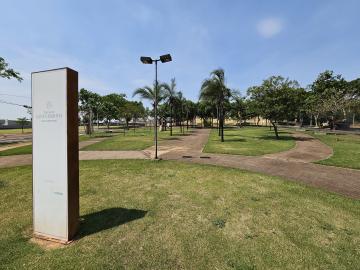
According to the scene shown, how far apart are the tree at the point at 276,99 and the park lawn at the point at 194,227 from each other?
659 inches

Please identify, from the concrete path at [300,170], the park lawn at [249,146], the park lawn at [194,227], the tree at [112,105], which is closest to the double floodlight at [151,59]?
the concrete path at [300,170]

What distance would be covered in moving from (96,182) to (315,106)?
132 feet

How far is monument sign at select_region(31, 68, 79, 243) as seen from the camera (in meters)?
4.23

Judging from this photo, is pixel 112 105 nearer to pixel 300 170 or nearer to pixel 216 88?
pixel 216 88

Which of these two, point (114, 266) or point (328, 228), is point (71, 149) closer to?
point (114, 266)

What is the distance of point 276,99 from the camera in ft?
74.7

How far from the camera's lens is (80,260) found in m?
3.58

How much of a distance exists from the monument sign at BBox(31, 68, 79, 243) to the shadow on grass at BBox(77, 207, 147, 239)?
271mm

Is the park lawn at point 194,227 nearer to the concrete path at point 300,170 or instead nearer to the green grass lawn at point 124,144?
the concrete path at point 300,170

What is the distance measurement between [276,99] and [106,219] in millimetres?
21844

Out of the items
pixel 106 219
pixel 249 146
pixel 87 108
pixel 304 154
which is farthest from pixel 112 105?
pixel 106 219

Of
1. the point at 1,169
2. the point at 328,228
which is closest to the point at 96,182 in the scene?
the point at 1,169

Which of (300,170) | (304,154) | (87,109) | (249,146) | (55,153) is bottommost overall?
(300,170)

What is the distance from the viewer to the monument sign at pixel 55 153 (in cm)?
423
